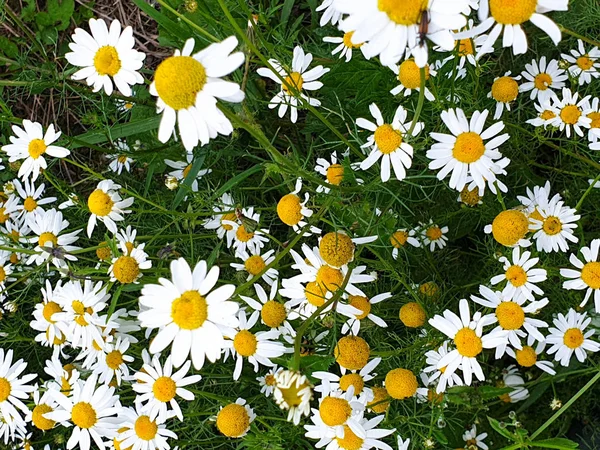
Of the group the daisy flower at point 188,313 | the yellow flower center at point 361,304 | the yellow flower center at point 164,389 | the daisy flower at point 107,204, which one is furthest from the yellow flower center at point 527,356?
the daisy flower at point 107,204

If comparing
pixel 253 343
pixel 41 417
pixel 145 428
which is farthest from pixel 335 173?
pixel 41 417

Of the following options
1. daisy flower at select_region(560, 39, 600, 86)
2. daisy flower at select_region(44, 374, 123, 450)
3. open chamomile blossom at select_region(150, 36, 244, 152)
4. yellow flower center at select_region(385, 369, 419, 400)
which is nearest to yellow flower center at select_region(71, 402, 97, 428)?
daisy flower at select_region(44, 374, 123, 450)

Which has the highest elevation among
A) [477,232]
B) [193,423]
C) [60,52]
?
[60,52]

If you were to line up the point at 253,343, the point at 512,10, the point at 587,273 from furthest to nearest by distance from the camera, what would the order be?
the point at 253,343 < the point at 587,273 < the point at 512,10

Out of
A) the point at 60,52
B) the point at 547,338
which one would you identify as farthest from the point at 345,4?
the point at 60,52

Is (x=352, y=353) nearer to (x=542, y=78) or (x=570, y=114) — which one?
(x=570, y=114)

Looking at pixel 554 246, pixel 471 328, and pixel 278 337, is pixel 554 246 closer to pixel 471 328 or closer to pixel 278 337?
pixel 471 328

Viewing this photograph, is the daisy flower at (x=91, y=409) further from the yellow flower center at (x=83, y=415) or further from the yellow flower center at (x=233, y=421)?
the yellow flower center at (x=233, y=421)
